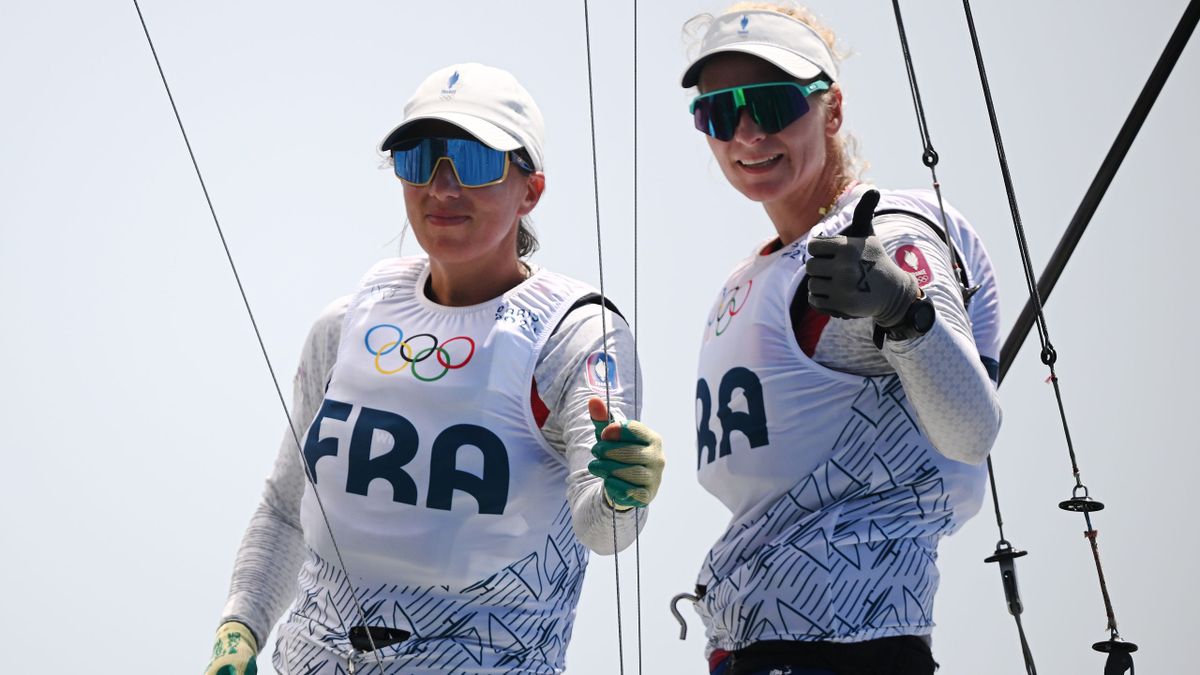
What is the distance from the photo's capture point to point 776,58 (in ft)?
4.48

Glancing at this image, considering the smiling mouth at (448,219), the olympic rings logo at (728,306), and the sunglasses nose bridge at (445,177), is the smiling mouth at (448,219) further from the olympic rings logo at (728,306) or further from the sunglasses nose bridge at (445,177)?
the olympic rings logo at (728,306)

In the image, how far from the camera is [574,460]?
1.32 m

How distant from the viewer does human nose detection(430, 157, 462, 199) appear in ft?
4.68

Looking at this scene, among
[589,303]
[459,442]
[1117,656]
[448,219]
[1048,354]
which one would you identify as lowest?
[1117,656]

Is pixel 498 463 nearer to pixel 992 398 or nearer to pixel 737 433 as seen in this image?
pixel 737 433

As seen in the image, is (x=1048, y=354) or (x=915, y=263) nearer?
(x=915, y=263)

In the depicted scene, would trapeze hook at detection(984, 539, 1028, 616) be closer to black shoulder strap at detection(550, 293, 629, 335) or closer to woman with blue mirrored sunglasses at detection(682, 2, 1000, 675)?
woman with blue mirrored sunglasses at detection(682, 2, 1000, 675)

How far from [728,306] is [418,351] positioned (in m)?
0.31

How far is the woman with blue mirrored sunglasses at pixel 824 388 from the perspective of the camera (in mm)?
1164

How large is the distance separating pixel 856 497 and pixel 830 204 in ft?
1.00

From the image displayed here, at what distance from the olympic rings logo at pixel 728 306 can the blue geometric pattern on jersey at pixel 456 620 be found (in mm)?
237

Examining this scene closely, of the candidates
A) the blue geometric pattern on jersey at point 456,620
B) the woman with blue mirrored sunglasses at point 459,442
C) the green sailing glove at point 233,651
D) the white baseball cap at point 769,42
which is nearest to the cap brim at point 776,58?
the white baseball cap at point 769,42

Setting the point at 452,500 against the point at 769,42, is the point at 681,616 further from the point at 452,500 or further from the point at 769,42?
the point at 769,42

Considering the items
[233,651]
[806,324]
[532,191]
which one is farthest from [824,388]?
[233,651]
